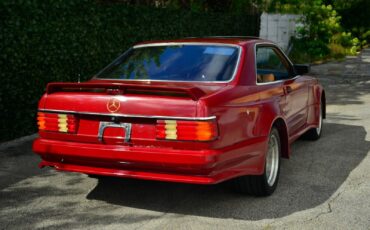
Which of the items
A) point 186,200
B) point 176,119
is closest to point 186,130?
point 176,119

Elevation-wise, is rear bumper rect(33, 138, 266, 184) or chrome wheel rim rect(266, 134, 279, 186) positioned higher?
rear bumper rect(33, 138, 266, 184)

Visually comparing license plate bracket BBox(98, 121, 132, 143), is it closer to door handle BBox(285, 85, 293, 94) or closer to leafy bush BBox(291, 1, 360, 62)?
door handle BBox(285, 85, 293, 94)

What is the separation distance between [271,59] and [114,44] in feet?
14.6

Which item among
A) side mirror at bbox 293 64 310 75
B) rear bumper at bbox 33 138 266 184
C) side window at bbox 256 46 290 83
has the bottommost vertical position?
rear bumper at bbox 33 138 266 184

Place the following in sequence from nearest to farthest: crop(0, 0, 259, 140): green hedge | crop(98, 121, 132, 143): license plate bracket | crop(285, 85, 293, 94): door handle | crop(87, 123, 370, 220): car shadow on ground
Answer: crop(98, 121, 132, 143): license plate bracket → crop(87, 123, 370, 220): car shadow on ground → crop(285, 85, 293, 94): door handle → crop(0, 0, 259, 140): green hedge

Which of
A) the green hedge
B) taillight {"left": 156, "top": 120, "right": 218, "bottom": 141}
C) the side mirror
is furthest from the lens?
the green hedge

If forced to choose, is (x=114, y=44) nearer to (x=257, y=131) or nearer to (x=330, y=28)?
(x=257, y=131)

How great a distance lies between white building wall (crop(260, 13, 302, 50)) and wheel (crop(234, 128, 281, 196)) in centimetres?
1640

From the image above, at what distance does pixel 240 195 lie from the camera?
5504 mm

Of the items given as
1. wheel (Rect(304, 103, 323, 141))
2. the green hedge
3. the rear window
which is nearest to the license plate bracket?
the rear window

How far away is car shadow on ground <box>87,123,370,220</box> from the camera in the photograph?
5055 millimetres

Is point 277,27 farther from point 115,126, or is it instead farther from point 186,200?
point 115,126

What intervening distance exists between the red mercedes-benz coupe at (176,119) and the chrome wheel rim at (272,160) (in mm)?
11

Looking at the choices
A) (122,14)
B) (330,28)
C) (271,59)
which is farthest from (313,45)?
(271,59)
